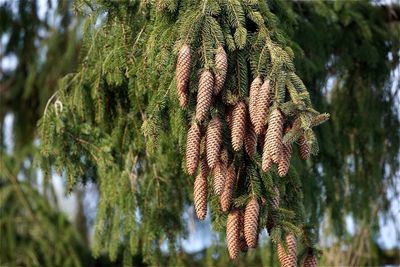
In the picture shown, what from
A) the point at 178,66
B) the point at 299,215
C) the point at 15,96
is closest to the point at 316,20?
the point at 299,215

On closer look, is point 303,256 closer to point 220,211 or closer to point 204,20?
point 220,211

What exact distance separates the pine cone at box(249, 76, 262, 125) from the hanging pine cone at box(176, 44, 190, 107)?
0.18 meters

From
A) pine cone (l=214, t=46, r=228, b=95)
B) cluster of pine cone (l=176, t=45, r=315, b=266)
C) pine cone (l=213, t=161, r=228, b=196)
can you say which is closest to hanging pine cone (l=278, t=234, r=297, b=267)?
cluster of pine cone (l=176, t=45, r=315, b=266)

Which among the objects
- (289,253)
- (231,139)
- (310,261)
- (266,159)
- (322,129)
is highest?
(266,159)

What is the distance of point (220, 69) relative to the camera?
291cm

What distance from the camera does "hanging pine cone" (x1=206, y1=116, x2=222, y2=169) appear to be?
2.85 metres

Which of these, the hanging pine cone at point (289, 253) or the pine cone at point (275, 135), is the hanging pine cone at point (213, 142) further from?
the hanging pine cone at point (289, 253)

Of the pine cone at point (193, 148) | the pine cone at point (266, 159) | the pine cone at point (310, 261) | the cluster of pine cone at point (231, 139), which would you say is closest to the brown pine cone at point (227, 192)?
the cluster of pine cone at point (231, 139)

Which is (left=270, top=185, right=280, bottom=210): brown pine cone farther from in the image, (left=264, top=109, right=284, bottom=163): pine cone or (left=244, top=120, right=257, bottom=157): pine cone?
(left=264, top=109, right=284, bottom=163): pine cone

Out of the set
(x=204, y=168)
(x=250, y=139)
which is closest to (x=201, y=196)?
(x=204, y=168)

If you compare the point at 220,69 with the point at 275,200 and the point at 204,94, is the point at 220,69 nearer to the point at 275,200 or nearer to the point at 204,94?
the point at 204,94

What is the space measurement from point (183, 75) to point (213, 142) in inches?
8.0

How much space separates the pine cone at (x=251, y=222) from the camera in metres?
2.78

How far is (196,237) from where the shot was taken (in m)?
6.11
